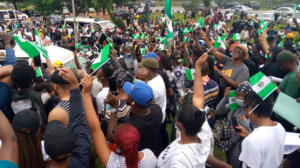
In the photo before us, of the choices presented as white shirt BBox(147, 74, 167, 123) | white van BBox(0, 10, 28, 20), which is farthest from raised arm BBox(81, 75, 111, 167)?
white van BBox(0, 10, 28, 20)

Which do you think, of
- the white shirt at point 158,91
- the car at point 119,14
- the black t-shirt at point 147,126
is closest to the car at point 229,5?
the car at point 119,14

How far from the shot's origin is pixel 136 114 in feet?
9.09

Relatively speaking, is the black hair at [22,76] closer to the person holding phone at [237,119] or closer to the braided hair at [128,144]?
the braided hair at [128,144]

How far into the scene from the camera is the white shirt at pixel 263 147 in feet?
7.89

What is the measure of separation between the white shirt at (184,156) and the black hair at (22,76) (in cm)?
189

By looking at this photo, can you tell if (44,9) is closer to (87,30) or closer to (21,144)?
(87,30)

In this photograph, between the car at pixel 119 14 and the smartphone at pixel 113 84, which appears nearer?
the smartphone at pixel 113 84

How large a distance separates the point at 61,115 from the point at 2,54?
Result: 4328mm

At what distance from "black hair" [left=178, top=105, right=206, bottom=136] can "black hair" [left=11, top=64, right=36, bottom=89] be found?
1903 millimetres

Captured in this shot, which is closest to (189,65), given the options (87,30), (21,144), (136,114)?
(136,114)

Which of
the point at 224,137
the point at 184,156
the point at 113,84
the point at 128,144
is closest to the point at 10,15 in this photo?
the point at 113,84

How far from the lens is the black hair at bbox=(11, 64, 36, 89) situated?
3136mm

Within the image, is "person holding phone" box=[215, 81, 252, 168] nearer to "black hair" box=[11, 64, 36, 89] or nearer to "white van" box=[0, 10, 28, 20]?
"black hair" box=[11, 64, 36, 89]

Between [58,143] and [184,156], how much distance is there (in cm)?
98
